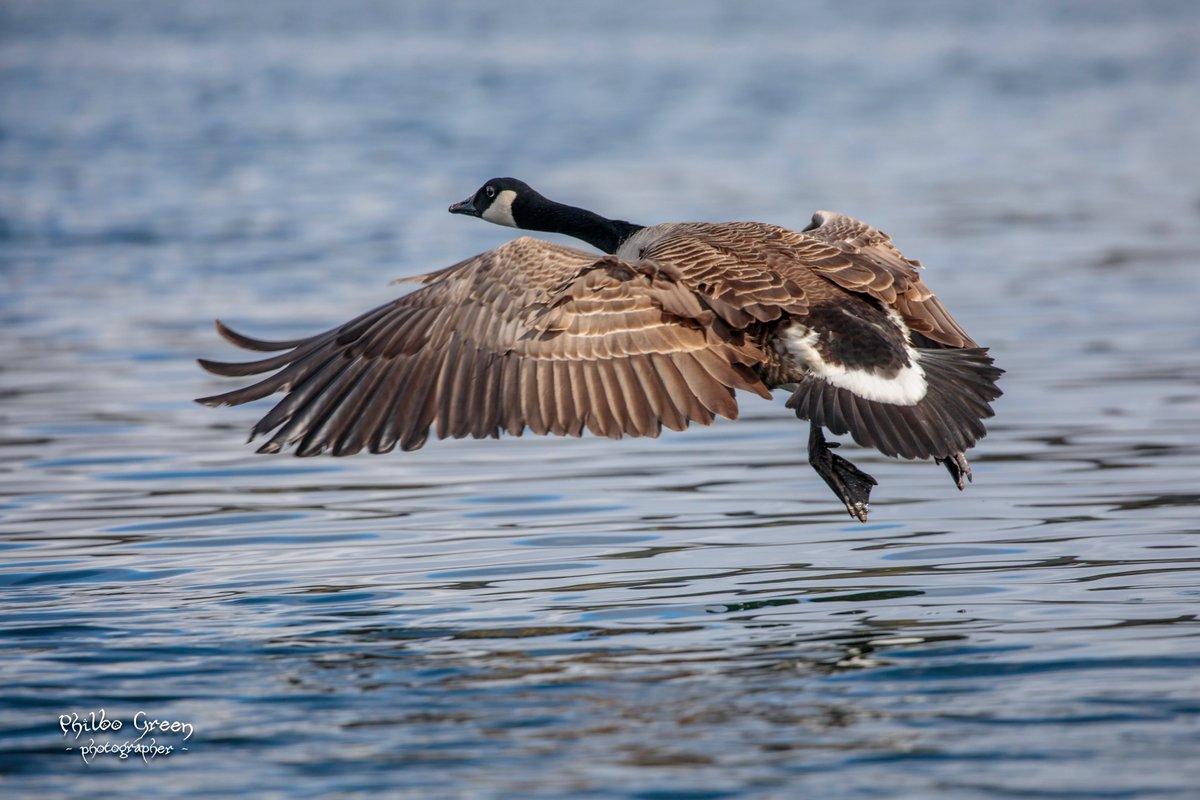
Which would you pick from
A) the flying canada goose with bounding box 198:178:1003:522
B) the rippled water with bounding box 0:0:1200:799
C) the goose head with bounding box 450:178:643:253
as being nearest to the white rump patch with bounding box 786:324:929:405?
the flying canada goose with bounding box 198:178:1003:522

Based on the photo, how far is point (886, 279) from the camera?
8.84 m

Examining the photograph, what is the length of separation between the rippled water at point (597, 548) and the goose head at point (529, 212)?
1576 mm

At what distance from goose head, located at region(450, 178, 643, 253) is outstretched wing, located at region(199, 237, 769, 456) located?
2.59m

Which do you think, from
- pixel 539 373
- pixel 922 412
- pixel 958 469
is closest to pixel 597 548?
pixel 539 373

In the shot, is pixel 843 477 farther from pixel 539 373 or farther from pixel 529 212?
pixel 529 212

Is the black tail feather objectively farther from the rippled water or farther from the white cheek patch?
the white cheek patch

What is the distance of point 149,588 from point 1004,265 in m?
12.6

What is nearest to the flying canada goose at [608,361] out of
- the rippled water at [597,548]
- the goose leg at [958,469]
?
the goose leg at [958,469]

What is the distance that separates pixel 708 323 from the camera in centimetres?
812

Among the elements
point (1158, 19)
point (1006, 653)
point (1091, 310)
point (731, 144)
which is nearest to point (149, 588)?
point (1006, 653)

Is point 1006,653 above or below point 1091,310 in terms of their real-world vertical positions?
below

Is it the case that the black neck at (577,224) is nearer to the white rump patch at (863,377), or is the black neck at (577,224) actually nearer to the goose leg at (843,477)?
the goose leg at (843,477)

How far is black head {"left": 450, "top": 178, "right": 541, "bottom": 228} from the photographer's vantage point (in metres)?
11.2

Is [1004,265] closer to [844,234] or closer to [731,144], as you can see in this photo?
[844,234]
